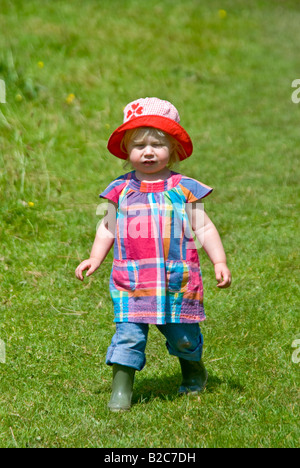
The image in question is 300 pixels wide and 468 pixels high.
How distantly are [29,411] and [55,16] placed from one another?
9.31 metres

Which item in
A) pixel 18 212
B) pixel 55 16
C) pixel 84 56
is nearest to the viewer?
pixel 18 212

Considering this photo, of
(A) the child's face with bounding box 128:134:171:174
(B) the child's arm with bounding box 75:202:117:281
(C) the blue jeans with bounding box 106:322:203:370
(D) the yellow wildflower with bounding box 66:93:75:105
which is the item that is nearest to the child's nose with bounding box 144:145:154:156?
(A) the child's face with bounding box 128:134:171:174

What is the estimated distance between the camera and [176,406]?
13.1 ft

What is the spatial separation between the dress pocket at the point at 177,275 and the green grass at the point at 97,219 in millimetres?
666

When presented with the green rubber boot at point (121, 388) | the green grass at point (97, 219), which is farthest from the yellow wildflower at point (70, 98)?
the green rubber boot at point (121, 388)

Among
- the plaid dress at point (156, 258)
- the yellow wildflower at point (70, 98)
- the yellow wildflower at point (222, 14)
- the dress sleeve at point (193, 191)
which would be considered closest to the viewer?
the plaid dress at point (156, 258)

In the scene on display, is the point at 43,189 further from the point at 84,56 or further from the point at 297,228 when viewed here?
the point at 84,56

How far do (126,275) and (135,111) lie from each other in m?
0.88

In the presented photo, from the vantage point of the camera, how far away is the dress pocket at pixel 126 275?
389 centimetres

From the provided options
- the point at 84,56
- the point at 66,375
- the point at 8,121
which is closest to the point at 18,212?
the point at 8,121

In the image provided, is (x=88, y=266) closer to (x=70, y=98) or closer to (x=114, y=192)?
(x=114, y=192)

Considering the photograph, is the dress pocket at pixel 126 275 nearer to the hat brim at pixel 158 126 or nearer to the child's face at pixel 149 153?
the child's face at pixel 149 153
